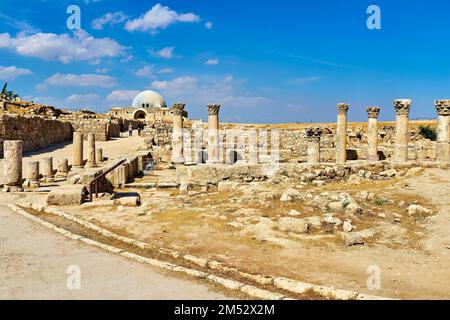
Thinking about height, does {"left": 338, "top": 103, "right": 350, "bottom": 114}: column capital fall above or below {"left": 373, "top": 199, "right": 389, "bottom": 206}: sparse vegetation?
above

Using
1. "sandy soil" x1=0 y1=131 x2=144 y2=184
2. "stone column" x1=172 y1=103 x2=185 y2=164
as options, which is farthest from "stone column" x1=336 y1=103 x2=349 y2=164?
"sandy soil" x1=0 y1=131 x2=144 y2=184

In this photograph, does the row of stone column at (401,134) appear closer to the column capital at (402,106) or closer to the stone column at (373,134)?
the column capital at (402,106)

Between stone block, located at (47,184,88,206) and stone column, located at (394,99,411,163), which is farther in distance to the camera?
stone column, located at (394,99,411,163)

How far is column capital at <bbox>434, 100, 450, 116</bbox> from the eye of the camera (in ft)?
55.6

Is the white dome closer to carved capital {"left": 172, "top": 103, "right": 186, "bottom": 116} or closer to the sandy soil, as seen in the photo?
the sandy soil

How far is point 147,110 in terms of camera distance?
68.4 m

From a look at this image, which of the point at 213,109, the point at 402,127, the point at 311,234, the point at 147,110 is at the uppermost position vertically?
the point at 147,110

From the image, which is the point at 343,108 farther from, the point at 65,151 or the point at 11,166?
the point at 65,151

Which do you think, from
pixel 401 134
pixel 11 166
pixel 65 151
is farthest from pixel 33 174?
pixel 401 134

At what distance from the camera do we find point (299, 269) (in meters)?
5.85

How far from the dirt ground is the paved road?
4.04ft

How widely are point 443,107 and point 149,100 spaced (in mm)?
66876

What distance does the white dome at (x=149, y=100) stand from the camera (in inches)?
3063
